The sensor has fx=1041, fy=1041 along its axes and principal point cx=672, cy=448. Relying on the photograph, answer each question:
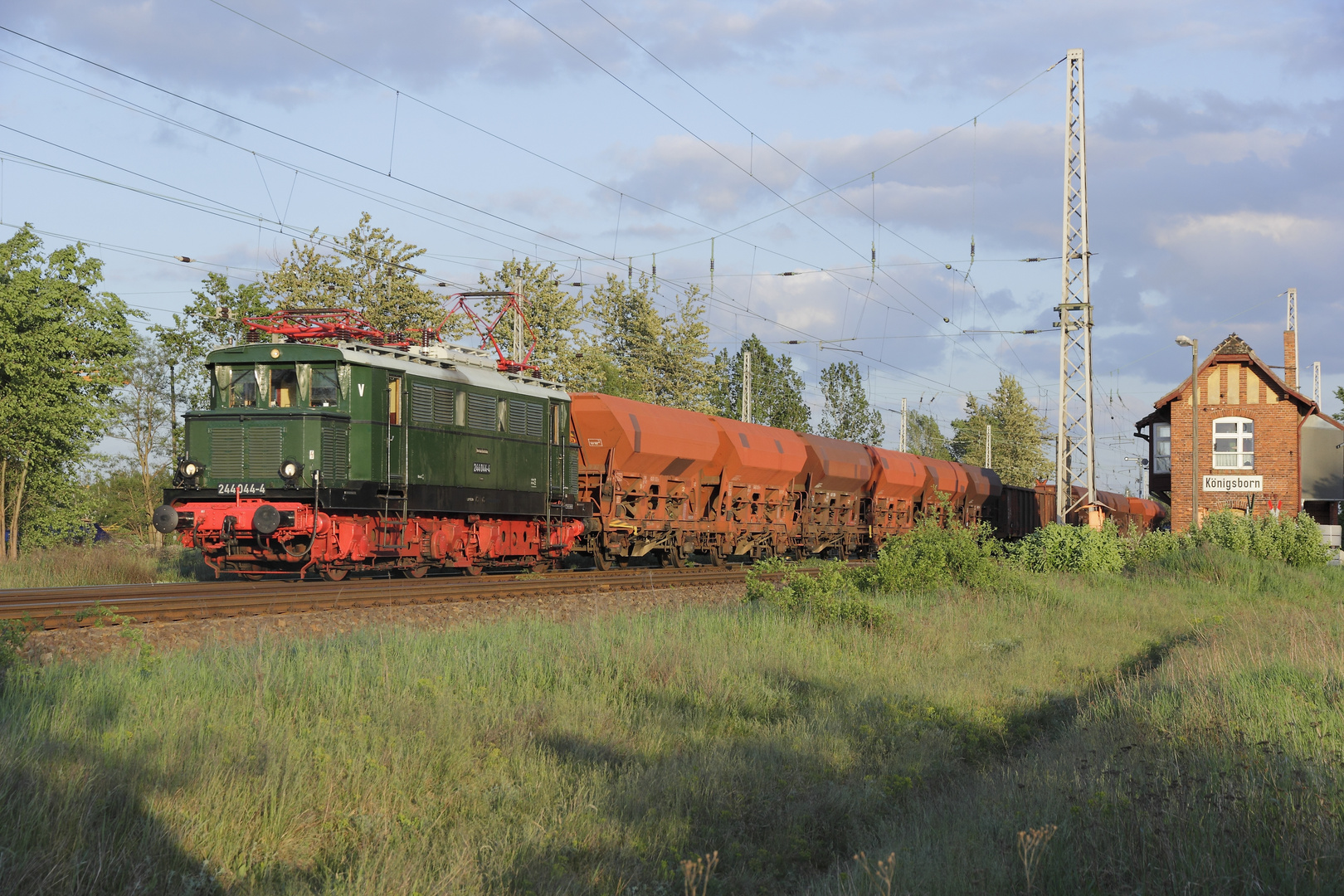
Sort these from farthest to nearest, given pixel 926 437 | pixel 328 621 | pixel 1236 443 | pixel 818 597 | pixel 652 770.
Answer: pixel 926 437, pixel 1236 443, pixel 818 597, pixel 328 621, pixel 652 770

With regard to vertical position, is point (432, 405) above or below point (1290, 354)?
below

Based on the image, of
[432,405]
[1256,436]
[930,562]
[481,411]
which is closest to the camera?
[432,405]

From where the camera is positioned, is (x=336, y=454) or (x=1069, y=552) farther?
(x=1069, y=552)

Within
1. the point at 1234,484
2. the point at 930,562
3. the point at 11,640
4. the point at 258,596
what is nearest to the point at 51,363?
the point at 258,596

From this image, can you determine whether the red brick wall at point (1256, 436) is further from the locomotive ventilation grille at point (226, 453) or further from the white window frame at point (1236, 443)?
the locomotive ventilation grille at point (226, 453)

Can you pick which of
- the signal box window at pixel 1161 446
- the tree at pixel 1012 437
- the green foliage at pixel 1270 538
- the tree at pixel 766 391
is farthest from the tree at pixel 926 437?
the green foliage at pixel 1270 538

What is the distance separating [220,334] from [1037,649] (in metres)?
26.8

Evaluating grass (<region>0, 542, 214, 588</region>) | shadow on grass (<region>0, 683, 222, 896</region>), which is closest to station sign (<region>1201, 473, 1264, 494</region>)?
grass (<region>0, 542, 214, 588</region>)

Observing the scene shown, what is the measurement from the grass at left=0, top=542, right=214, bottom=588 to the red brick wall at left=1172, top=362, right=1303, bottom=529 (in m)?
39.4

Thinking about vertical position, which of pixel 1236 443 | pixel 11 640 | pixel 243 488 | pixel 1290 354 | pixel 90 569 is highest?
pixel 1290 354

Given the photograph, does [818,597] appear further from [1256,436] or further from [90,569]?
[1256,436]

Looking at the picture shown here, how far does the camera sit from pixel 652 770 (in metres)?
7.76

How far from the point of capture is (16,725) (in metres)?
7.06

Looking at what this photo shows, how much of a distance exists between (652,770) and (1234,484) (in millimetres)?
44333
